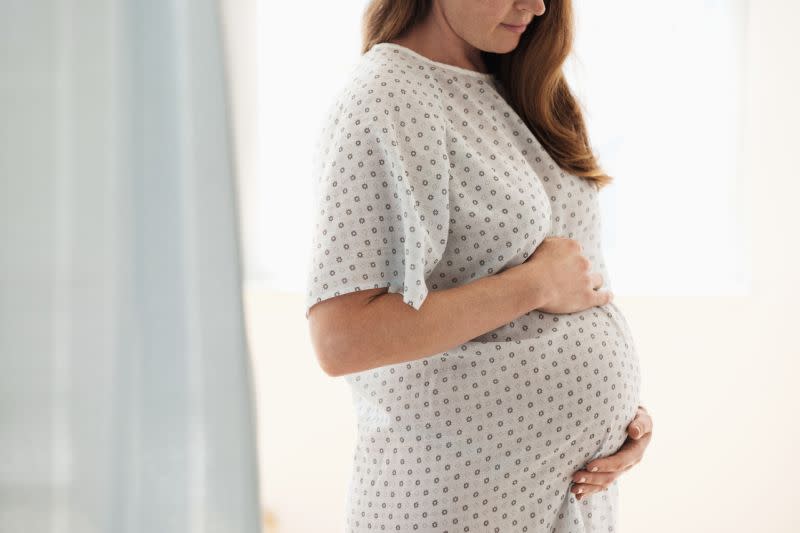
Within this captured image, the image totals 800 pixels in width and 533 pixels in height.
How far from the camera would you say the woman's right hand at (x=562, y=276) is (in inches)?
36.4

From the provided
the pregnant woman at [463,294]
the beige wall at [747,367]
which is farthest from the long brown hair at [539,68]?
the beige wall at [747,367]

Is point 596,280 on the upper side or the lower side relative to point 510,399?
upper

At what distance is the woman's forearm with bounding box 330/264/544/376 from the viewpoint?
81 centimetres

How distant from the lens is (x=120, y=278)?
413 mm

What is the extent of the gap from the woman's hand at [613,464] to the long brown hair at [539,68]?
0.35 m

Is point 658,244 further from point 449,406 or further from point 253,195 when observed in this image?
point 449,406

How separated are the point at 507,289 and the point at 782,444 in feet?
5.68

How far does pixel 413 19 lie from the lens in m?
1.04

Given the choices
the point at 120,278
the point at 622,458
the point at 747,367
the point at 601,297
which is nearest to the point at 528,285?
the point at 601,297

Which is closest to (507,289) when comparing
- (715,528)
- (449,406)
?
(449,406)

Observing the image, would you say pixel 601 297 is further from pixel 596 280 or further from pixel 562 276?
pixel 562 276

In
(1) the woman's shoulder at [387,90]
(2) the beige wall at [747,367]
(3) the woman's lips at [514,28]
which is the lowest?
(2) the beige wall at [747,367]

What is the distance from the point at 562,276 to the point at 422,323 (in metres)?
0.22

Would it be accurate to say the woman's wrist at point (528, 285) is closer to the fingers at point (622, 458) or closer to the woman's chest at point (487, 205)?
the woman's chest at point (487, 205)
